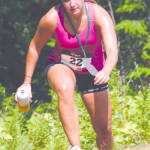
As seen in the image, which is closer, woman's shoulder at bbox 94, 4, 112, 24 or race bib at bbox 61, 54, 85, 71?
woman's shoulder at bbox 94, 4, 112, 24

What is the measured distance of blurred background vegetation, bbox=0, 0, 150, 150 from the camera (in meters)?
5.45

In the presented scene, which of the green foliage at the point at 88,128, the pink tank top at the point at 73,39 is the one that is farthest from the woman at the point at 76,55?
the green foliage at the point at 88,128

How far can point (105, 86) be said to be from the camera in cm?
443

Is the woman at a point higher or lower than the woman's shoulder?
lower

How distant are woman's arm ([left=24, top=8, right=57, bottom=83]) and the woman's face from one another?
0.47 feet

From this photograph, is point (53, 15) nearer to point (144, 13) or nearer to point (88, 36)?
point (88, 36)

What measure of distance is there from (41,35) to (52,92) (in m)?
2.58

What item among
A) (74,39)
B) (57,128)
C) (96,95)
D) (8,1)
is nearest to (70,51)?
(74,39)

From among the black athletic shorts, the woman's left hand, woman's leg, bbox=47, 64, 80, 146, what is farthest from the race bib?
the woman's left hand

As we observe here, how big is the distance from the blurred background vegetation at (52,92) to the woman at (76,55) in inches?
35.0

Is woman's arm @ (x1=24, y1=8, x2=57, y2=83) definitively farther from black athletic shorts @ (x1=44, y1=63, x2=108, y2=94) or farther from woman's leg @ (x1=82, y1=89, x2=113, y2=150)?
woman's leg @ (x1=82, y1=89, x2=113, y2=150)

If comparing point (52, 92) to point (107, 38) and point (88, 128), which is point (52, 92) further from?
point (107, 38)

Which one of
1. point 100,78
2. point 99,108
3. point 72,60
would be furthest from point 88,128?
point 100,78

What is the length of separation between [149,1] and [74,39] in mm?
5613
